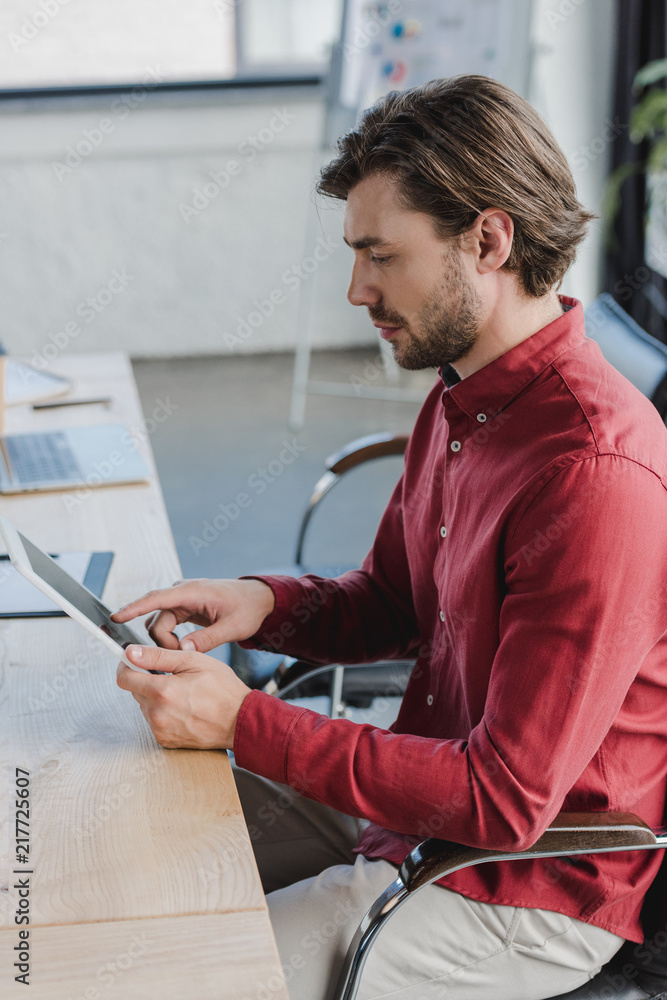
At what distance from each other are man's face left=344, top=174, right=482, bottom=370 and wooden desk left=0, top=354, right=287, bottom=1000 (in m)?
0.50

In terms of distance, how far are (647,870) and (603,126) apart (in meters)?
3.69

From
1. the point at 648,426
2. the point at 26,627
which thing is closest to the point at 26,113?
the point at 26,627

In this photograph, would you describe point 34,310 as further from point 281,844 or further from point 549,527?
point 549,527

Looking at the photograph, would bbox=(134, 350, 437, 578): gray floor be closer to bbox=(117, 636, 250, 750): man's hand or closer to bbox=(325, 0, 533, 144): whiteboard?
bbox=(325, 0, 533, 144): whiteboard

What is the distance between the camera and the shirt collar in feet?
3.27

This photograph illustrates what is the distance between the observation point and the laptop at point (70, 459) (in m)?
1.60

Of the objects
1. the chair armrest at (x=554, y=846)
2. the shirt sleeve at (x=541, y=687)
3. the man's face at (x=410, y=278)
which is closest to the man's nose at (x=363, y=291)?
the man's face at (x=410, y=278)

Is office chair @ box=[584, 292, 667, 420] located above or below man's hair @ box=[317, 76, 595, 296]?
below

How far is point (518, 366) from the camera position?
3.29 ft

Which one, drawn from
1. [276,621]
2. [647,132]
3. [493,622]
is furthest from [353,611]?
[647,132]

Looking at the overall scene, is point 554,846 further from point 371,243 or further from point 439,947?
point 371,243

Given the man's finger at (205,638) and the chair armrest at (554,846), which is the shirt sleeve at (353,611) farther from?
the chair armrest at (554,846)

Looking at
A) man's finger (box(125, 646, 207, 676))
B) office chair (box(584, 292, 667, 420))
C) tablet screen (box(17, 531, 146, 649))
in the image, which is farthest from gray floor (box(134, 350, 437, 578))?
man's finger (box(125, 646, 207, 676))

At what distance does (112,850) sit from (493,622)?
1.40 ft
